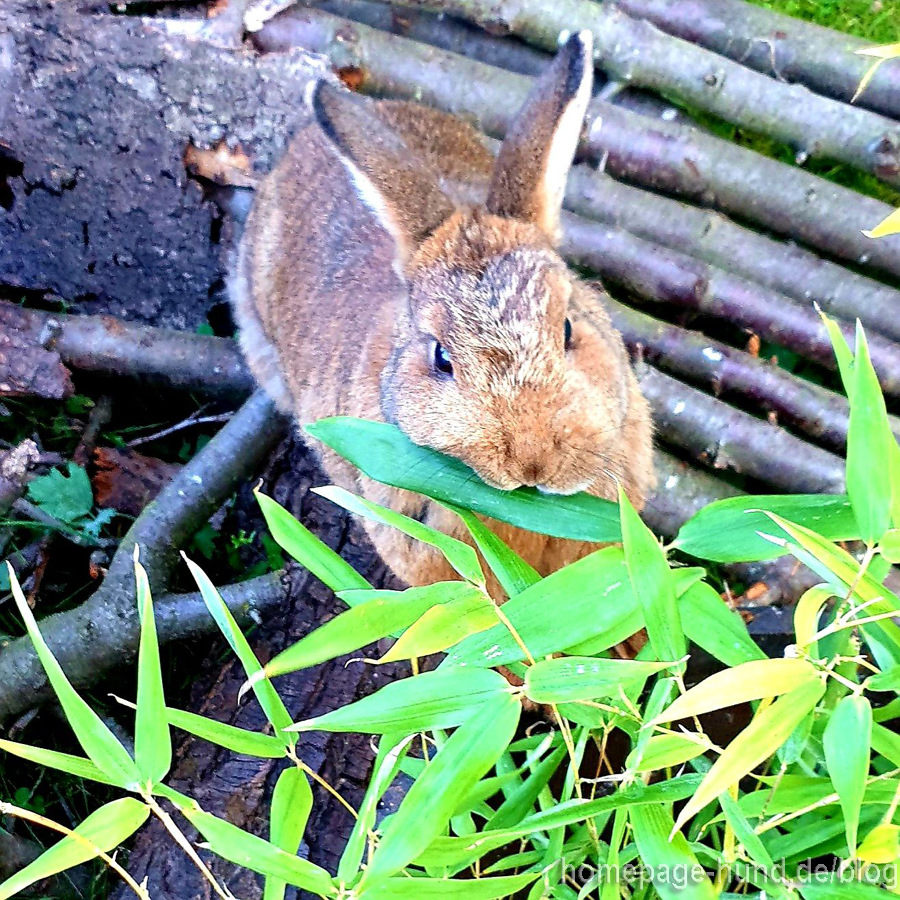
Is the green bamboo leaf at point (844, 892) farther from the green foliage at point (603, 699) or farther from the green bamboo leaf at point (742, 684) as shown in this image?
the green bamboo leaf at point (742, 684)

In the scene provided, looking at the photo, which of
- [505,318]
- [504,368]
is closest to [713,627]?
[504,368]

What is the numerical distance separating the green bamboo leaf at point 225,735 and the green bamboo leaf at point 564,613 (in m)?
0.34

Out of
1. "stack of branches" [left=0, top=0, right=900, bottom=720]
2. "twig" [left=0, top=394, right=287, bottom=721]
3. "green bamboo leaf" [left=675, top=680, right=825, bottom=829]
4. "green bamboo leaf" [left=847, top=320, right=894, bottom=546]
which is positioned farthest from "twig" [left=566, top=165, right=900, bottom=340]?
"green bamboo leaf" [left=675, top=680, right=825, bottom=829]

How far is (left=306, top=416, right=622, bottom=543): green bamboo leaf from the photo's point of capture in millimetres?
1471

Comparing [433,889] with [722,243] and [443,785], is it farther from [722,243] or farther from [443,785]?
[722,243]

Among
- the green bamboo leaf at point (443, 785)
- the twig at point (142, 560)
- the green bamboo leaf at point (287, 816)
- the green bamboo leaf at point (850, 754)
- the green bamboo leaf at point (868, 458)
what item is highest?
the green bamboo leaf at point (868, 458)

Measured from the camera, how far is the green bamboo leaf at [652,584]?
1.21m

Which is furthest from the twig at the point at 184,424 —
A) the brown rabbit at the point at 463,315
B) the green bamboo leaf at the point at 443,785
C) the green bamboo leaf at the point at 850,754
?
the green bamboo leaf at the point at 850,754

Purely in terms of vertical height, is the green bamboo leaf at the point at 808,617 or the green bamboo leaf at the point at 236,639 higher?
the green bamboo leaf at the point at 808,617

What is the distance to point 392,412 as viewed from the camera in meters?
1.96

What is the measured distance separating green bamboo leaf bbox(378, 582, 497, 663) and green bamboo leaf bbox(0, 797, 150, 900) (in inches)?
16.6

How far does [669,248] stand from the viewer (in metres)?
2.96

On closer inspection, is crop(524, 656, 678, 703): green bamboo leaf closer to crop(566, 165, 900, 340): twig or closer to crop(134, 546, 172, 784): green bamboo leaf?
crop(134, 546, 172, 784): green bamboo leaf

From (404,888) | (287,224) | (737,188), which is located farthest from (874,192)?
(404,888)
